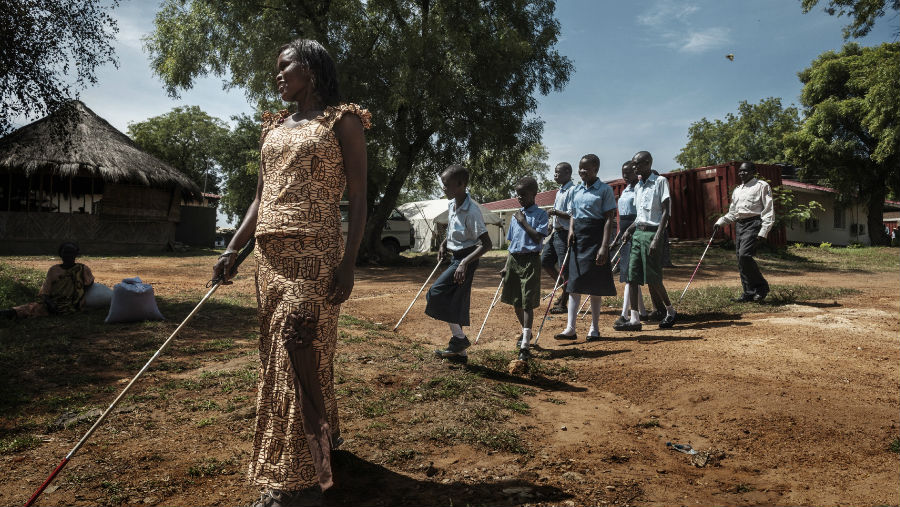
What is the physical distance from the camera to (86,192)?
1994 cm

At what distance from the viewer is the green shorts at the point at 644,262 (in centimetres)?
656

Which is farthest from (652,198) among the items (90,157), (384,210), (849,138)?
(849,138)

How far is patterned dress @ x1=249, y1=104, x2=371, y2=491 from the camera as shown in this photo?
234 centimetres

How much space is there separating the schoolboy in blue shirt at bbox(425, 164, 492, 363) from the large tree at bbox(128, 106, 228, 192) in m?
36.3

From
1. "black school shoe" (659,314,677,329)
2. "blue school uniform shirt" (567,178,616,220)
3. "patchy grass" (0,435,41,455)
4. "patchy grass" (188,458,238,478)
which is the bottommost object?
"patchy grass" (188,458,238,478)

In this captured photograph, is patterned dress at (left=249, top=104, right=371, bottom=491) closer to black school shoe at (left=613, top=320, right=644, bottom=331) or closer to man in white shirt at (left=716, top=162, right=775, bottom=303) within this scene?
black school shoe at (left=613, top=320, right=644, bottom=331)

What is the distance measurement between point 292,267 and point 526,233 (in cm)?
350

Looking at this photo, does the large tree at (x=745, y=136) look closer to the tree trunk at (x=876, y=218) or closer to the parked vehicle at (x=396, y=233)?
the tree trunk at (x=876, y=218)

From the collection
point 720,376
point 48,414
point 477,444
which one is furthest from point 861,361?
point 48,414

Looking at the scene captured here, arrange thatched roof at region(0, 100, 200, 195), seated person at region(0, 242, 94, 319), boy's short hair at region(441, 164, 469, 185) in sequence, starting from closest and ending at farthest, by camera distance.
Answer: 1. boy's short hair at region(441, 164, 469, 185)
2. seated person at region(0, 242, 94, 319)
3. thatched roof at region(0, 100, 200, 195)

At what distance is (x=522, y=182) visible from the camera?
573cm

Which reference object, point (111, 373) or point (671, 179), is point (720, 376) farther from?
point (671, 179)

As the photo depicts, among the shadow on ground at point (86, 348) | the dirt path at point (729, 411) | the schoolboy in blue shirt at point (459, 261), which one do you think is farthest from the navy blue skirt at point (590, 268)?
the shadow on ground at point (86, 348)

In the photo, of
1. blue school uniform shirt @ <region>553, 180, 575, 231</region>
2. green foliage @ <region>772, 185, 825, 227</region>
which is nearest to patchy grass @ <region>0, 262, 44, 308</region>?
blue school uniform shirt @ <region>553, 180, 575, 231</region>
